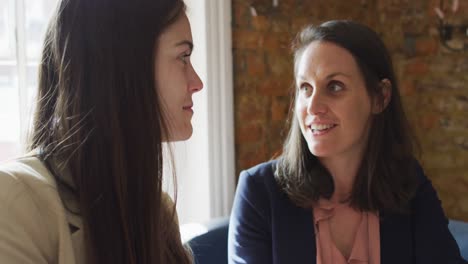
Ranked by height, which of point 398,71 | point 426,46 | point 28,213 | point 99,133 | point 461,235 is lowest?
point 461,235

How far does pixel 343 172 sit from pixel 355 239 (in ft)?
0.69

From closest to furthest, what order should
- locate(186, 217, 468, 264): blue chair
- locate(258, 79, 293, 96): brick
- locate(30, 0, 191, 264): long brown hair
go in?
locate(30, 0, 191, 264): long brown hair
locate(186, 217, 468, 264): blue chair
locate(258, 79, 293, 96): brick

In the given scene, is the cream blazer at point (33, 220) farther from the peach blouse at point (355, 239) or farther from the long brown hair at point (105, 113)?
the peach blouse at point (355, 239)

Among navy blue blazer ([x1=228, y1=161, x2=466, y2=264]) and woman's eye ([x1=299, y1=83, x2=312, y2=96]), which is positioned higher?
woman's eye ([x1=299, y1=83, x2=312, y2=96])

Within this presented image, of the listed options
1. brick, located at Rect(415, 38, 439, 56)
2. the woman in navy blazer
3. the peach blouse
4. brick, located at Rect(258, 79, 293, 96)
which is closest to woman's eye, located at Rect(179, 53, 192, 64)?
the woman in navy blazer

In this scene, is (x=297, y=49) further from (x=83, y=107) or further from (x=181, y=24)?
(x=83, y=107)

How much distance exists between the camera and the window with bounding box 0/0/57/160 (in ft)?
4.90

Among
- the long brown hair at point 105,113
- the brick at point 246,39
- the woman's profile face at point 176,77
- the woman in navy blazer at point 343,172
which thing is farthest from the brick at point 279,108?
the long brown hair at point 105,113

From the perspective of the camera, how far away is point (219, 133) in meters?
2.02

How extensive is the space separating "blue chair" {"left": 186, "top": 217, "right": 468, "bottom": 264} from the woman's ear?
649mm

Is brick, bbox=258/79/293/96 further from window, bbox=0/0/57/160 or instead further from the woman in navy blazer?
window, bbox=0/0/57/160

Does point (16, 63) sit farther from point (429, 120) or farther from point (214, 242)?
point (429, 120)

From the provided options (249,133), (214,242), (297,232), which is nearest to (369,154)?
(297,232)

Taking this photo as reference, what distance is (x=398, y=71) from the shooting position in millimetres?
2598
